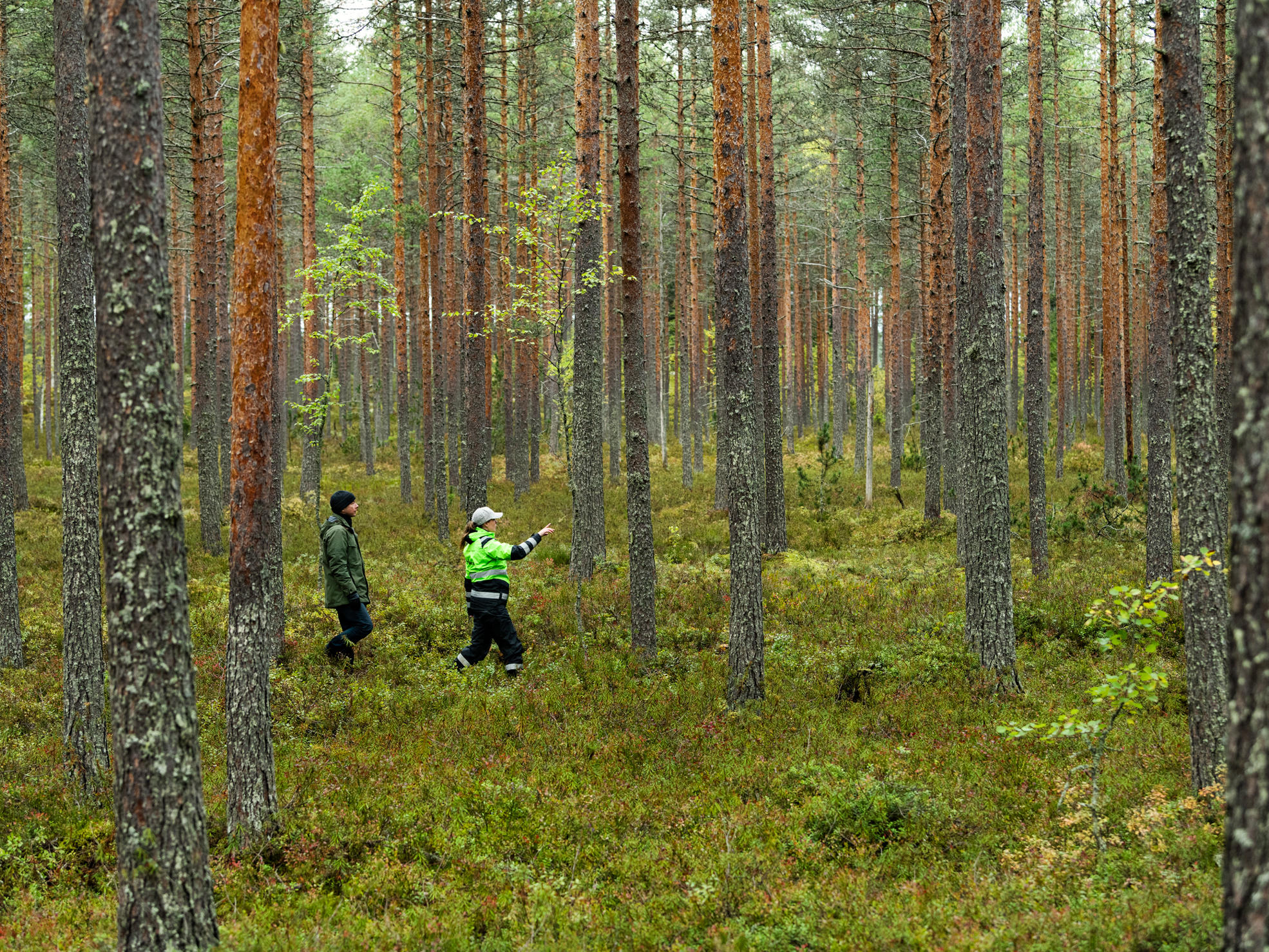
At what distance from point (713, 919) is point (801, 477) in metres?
15.7

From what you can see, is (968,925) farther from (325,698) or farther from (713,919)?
(325,698)

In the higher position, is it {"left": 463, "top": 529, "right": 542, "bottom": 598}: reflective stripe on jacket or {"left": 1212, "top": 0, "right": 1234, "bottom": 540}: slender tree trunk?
{"left": 1212, "top": 0, "right": 1234, "bottom": 540}: slender tree trunk

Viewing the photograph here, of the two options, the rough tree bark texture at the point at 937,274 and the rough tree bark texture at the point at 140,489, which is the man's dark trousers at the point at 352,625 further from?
the rough tree bark texture at the point at 937,274

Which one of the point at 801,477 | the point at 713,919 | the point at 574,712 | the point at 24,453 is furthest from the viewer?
the point at 24,453

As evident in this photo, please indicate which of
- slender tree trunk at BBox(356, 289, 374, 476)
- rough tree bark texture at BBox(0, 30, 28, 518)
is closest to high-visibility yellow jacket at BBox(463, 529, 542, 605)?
rough tree bark texture at BBox(0, 30, 28, 518)

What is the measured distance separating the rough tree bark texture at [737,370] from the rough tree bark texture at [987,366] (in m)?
2.66

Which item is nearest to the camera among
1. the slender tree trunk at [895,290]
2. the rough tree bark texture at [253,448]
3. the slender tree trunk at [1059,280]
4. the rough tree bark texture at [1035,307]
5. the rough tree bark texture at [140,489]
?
the rough tree bark texture at [140,489]

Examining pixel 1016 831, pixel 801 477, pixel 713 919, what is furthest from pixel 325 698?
pixel 801 477

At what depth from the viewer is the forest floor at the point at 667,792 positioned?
5.07 m

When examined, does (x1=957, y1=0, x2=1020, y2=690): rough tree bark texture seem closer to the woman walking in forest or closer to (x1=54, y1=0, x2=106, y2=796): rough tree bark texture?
the woman walking in forest

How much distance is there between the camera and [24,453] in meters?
31.7

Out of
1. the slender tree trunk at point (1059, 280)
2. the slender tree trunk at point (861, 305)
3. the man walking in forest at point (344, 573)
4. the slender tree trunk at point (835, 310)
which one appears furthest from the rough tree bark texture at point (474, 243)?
the slender tree trunk at point (835, 310)

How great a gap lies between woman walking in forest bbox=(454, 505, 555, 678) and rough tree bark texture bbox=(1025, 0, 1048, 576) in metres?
8.76

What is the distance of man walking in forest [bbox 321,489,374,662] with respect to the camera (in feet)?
32.4
